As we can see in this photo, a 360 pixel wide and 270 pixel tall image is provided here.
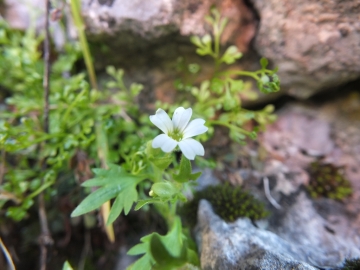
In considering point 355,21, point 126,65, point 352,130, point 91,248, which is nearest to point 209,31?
point 126,65

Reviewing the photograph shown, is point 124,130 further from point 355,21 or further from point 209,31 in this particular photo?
point 355,21

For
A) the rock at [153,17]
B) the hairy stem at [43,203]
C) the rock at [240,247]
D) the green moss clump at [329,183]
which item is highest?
the rock at [153,17]

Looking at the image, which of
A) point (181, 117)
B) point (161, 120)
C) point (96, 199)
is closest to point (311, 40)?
point (181, 117)

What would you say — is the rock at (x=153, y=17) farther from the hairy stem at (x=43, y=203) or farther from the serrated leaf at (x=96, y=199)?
the serrated leaf at (x=96, y=199)

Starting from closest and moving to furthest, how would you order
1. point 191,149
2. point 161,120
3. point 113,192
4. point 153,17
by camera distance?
point 191,149
point 161,120
point 113,192
point 153,17

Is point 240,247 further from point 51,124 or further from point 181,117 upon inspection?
point 51,124

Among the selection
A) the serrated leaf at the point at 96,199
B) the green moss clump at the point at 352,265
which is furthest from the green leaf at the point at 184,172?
the green moss clump at the point at 352,265
